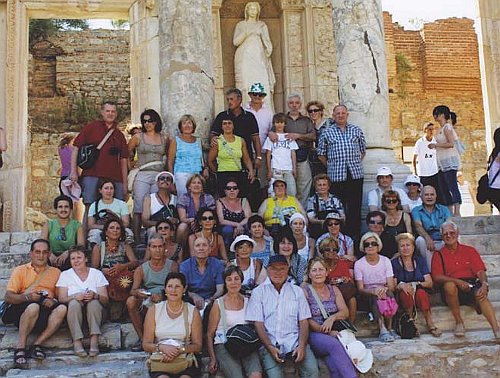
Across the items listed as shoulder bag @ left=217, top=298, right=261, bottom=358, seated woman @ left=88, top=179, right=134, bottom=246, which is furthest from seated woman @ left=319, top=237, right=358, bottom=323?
seated woman @ left=88, top=179, right=134, bottom=246

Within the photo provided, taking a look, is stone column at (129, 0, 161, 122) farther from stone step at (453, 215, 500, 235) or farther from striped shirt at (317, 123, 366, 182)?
stone step at (453, 215, 500, 235)

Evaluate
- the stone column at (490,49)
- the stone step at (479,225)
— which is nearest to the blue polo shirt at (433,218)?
the stone step at (479,225)

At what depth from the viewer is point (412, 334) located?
21.6 feet

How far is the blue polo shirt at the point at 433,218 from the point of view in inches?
315

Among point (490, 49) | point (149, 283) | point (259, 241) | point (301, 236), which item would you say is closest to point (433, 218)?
point (301, 236)

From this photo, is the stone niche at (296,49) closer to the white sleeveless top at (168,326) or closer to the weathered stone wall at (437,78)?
the white sleeveless top at (168,326)

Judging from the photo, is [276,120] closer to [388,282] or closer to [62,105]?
[388,282]

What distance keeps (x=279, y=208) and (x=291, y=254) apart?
3.94 ft

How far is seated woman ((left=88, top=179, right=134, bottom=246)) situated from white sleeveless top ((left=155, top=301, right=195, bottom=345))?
1.76 metres

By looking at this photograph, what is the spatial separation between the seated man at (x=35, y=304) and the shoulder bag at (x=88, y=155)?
182 centimetres

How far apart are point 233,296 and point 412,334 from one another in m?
1.78

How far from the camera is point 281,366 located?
596 cm

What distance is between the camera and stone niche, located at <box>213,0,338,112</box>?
13.1m

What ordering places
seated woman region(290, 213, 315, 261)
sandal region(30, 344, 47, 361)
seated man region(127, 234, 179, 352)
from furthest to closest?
seated woman region(290, 213, 315, 261) < seated man region(127, 234, 179, 352) < sandal region(30, 344, 47, 361)
